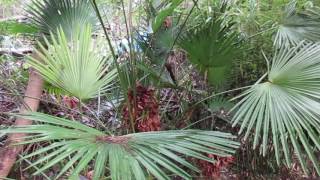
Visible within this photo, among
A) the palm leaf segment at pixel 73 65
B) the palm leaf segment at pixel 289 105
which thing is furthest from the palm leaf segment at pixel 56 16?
the palm leaf segment at pixel 289 105

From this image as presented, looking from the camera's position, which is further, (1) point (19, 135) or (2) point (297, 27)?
(2) point (297, 27)

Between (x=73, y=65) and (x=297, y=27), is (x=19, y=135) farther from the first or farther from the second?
(x=297, y=27)

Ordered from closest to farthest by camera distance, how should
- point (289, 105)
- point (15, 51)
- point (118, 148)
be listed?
1. point (118, 148)
2. point (289, 105)
3. point (15, 51)

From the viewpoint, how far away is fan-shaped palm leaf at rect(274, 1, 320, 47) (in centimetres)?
220

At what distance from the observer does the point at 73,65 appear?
179cm

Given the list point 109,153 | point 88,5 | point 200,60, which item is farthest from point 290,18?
point 109,153

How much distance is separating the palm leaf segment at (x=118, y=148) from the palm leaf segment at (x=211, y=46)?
819 millimetres

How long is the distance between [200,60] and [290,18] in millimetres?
616

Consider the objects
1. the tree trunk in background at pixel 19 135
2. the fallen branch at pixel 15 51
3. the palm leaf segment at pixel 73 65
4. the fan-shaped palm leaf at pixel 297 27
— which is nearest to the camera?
the palm leaf segment at pixel 73 65

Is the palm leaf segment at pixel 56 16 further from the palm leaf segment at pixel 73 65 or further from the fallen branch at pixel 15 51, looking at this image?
the fallen branch at pixel 15 51

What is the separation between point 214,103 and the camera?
221 cm

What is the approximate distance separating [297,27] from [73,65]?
1250mm

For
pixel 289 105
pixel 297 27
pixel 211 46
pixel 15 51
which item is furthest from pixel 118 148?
pixel 15 51

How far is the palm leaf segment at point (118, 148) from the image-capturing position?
993 mm
